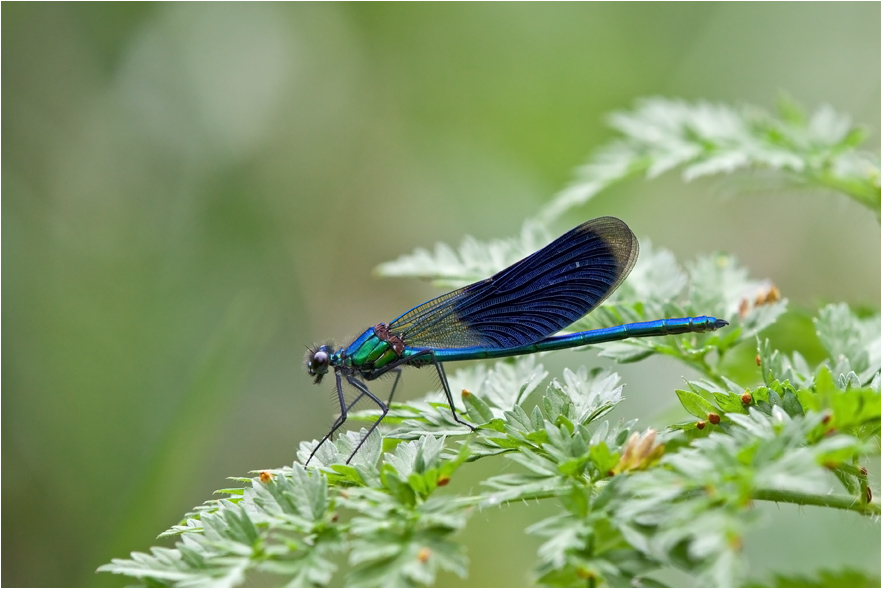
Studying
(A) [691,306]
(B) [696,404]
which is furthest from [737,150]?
(B) [696,404]

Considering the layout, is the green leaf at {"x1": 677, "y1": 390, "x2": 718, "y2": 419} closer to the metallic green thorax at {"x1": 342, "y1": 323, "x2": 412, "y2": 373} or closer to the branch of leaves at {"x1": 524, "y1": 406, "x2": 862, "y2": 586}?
the branch of leaves at {"x1": 524, "y1": 406, "x2": 862, "y2": 586}

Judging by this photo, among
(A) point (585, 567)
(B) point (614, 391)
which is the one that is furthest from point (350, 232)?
(A) point (585, 567)

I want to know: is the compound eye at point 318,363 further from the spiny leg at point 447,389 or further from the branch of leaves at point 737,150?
the branch of leaves at point 737,150

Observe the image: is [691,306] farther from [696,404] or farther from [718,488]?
[718,488]

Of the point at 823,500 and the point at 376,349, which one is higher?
the point at 376,349

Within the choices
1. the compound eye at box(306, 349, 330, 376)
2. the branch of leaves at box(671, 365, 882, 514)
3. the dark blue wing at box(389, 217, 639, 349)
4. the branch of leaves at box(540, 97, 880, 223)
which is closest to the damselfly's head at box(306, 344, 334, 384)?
the compound eye at box(306, 349, 330, 376)

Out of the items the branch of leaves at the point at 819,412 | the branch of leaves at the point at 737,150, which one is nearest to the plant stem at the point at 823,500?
the branch of leaves at the point at 819,412
